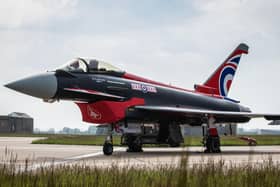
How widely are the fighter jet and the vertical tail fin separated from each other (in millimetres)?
1450

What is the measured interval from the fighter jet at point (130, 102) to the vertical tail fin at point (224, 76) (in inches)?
57.1

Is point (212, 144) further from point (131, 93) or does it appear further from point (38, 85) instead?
point (38, 85)

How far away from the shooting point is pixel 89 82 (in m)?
15.5

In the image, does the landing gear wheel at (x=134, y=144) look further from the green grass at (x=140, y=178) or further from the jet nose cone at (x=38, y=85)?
the green grass at (x=140, y=178)

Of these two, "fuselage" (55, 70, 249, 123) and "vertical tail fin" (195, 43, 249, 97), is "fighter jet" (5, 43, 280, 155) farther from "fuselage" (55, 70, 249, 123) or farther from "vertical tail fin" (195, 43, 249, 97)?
"vertical tail fin" (195, 43, 249, 97)

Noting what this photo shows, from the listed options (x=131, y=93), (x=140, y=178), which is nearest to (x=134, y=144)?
(x=131, y=93)

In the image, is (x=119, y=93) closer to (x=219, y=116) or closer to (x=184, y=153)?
(x=219, y=116)

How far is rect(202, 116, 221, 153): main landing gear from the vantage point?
1800 centimetres

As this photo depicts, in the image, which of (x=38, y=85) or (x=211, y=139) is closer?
(x=38, y=85)

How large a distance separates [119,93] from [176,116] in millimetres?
3110

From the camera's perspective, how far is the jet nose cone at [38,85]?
534 inches

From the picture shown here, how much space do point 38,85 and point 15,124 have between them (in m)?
→ 115

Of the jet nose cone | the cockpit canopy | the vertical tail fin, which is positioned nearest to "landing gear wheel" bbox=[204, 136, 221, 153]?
the vertical tail fin

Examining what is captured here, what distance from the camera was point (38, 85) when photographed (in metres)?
13.8
